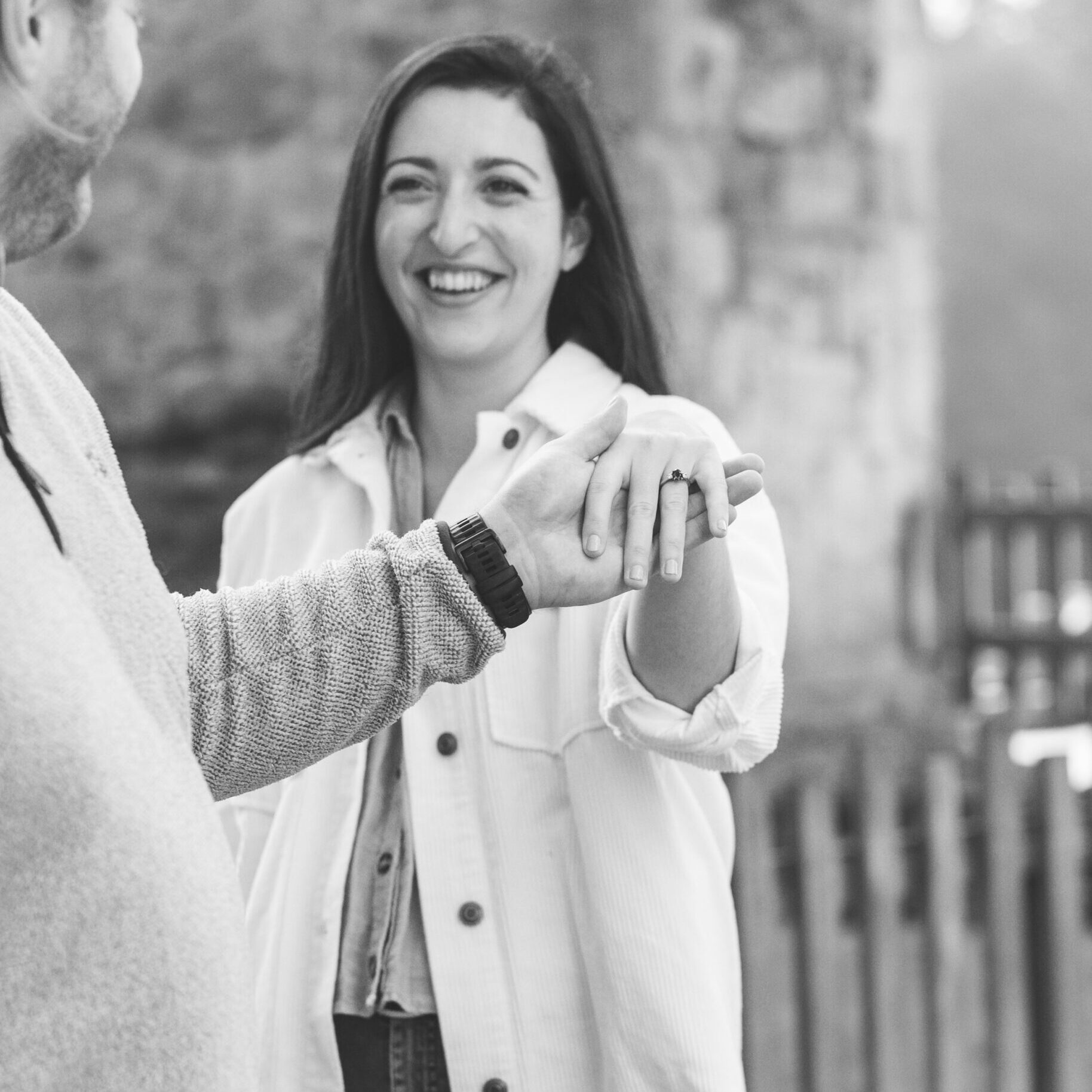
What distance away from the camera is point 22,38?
1.20m

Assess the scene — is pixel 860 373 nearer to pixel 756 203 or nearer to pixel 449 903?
pixel 756 203

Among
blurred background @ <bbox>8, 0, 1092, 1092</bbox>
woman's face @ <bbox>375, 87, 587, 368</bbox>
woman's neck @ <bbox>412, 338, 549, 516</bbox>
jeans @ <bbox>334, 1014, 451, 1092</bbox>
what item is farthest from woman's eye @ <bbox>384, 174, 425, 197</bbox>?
blurred background @ <bbox>8, 0, 1092, 1092</bbox>

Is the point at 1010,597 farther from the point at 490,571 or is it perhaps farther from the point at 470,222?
the point at 490,571

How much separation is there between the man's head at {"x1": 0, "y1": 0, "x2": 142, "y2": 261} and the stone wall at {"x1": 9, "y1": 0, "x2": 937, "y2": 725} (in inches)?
137

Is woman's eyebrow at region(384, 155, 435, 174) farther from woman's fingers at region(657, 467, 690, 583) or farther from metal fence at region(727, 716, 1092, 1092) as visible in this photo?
metal fence at region(727, 716, 1092, 1092)

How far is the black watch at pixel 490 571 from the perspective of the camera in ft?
4.74

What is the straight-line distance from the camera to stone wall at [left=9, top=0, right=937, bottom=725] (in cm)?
486

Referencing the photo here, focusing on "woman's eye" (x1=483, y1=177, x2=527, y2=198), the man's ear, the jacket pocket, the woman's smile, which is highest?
"woman's eye" (x1=483, y1=177, x2=527, y2=198)

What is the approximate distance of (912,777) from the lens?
311cm

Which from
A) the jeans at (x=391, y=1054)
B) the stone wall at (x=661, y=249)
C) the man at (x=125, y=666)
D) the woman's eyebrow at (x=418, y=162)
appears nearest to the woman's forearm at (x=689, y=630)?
the man at (x=125, y=666)

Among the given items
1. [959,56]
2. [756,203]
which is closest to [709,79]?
[756,203]

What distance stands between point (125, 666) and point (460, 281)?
947mm

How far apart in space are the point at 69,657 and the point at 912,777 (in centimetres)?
231

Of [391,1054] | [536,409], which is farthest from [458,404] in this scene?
[391,1054]
